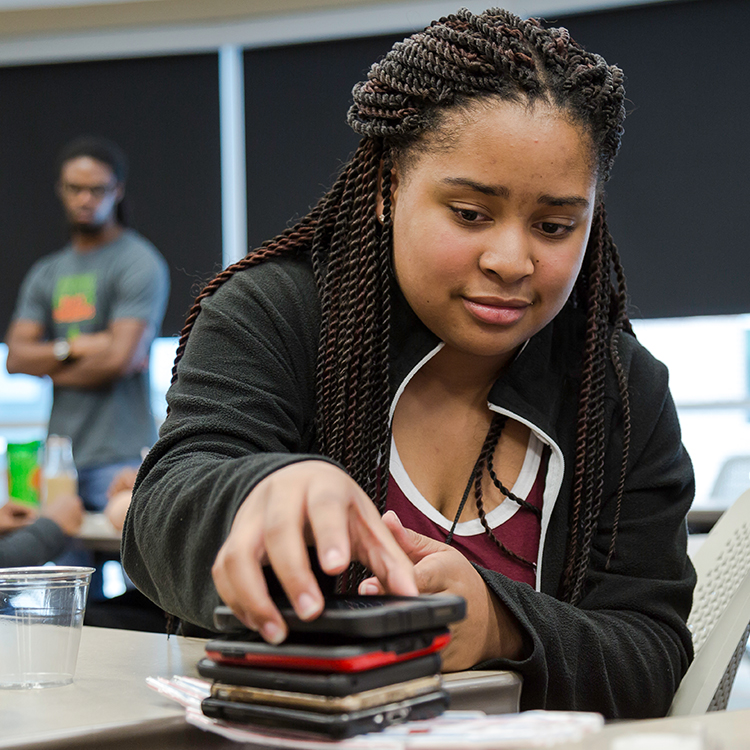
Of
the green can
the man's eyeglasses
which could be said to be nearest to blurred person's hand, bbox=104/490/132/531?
→ the green can

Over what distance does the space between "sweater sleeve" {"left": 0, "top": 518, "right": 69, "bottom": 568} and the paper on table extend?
5.08 feet

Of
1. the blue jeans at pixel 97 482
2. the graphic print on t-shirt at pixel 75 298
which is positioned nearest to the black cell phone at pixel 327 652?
the blue jeans at pixel 97 482

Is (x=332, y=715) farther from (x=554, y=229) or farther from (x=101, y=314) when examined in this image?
(x=101, y=314)

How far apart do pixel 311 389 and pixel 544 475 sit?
332 millimetres

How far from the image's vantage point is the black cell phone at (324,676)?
0.60m

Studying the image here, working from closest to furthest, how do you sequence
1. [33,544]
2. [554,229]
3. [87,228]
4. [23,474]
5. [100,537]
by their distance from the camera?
1. [554,229]
2. [33,544]
3. [100,537]
4. [23,474]
5. [87,228]

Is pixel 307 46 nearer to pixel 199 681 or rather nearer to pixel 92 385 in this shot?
pixel 92 385

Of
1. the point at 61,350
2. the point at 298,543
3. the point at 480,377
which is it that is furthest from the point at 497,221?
the point at 61,350

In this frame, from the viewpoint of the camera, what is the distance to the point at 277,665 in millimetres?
639

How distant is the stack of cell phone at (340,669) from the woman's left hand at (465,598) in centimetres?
20

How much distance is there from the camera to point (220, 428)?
39.9 inches

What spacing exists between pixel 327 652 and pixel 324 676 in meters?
0.02

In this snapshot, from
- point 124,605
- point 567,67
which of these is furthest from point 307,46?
point 567,67

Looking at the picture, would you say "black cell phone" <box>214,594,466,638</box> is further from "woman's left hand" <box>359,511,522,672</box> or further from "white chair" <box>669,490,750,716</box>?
"white chair" <box>669,490,750,716</box>
